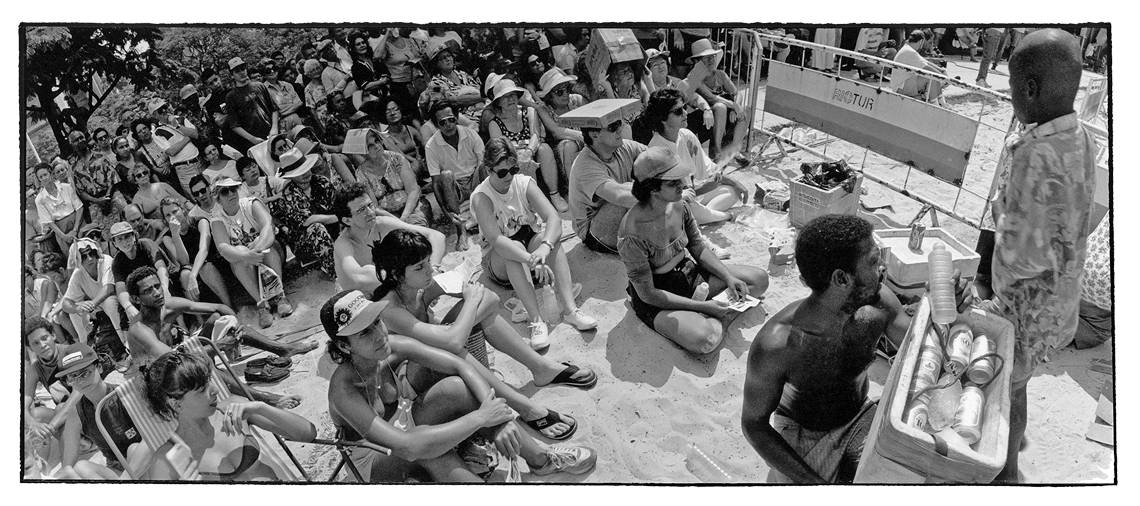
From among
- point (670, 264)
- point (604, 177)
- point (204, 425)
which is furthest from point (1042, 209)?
point (204, 425)

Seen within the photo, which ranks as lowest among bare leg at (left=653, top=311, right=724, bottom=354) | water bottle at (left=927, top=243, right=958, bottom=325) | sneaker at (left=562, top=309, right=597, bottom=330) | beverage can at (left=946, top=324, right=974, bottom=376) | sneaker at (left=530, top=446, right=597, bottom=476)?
sneaker at (left=530, top=446, right=597, bottom=476)

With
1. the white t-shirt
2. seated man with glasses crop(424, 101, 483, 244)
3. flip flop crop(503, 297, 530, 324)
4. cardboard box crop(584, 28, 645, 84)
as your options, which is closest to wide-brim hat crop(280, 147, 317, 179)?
seated man with glasses crop(424, 101, 483, 244)

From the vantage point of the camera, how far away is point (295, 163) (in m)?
6.35

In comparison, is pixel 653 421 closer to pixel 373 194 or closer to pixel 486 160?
pixel 486 160

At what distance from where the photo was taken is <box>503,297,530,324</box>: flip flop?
614 centimetres

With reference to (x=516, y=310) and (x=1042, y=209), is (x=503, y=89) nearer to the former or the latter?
(x=516, y=310)

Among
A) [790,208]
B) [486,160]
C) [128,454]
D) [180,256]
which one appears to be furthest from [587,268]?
[128,454]

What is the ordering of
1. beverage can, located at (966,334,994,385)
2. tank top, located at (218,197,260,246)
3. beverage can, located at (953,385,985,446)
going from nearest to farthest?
beverage can, located at (953,385,985,446)
beverage can, located at (966,334,994,385)
tank top, located at (218,197,260,246)

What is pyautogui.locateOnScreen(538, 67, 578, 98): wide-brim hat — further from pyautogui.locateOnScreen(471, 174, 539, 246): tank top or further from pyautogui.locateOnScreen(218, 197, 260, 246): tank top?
pyautogui.locateOnScreen(218, 197, 260, 246): tank top

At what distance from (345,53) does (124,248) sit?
2980mm

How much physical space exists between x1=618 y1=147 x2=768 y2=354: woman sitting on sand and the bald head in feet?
6.73

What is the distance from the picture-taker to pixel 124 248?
17.2ft

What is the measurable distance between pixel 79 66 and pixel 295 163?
169 cm

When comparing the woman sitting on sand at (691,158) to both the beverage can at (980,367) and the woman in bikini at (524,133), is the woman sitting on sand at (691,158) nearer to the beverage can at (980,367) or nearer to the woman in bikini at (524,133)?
the woman in bikini at (524,133)
